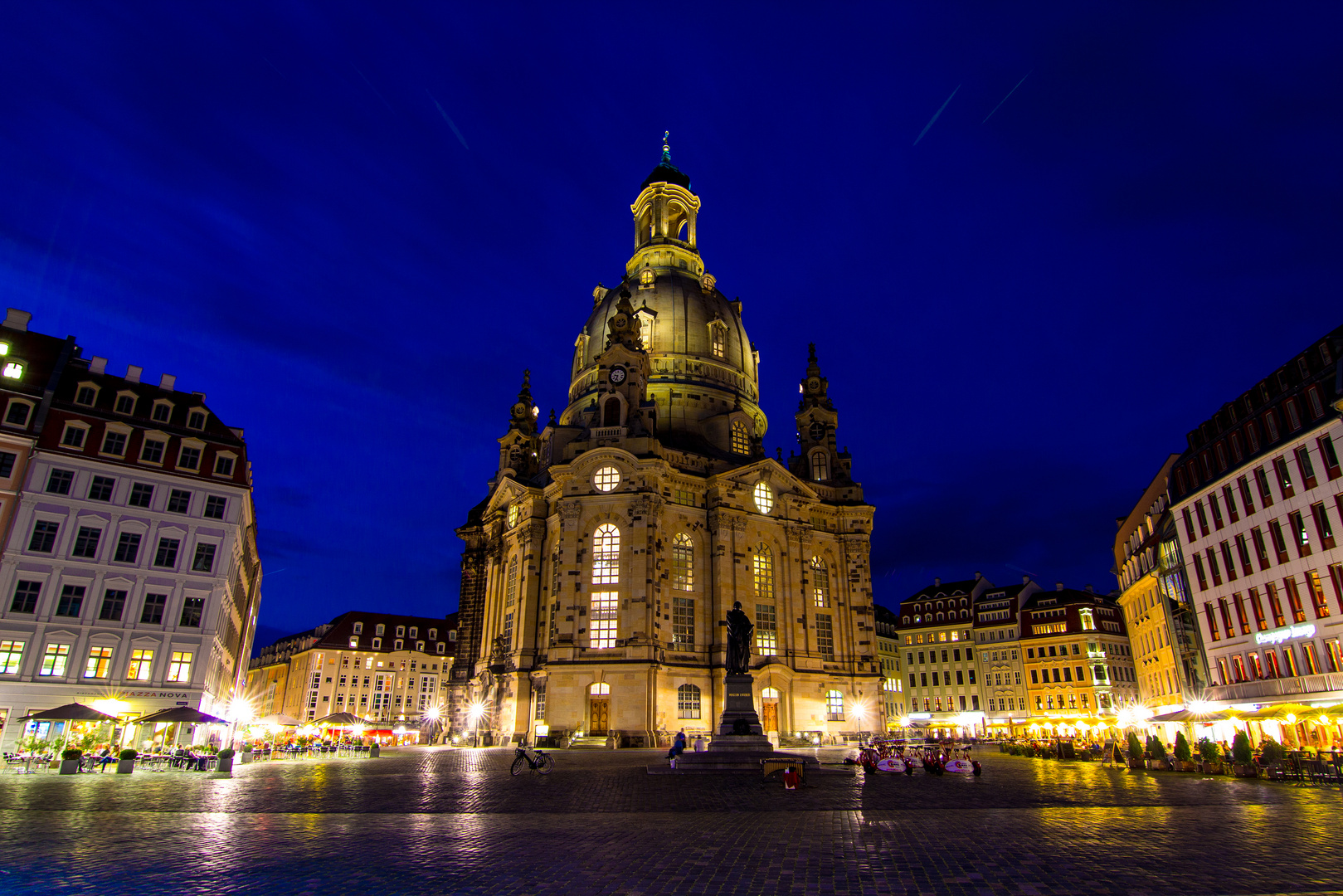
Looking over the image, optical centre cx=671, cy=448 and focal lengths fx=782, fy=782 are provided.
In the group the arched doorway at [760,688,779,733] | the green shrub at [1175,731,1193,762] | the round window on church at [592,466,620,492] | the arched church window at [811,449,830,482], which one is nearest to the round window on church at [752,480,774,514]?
the arched church window at [811,449,830,482]

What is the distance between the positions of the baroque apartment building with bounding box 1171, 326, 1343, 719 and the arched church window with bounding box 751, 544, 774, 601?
28.4m

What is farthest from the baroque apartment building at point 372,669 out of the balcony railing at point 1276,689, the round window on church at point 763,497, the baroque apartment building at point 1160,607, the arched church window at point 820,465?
the balcony railing at point 1276,689

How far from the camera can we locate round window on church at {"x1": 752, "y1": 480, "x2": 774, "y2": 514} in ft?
212

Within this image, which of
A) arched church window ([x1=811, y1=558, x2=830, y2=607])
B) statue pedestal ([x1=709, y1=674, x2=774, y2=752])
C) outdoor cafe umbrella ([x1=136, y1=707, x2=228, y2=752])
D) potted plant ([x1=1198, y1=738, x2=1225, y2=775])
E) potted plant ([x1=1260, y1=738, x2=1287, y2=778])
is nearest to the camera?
potted plant ([x1=1260, y1=738, x2=1287, y2=778])

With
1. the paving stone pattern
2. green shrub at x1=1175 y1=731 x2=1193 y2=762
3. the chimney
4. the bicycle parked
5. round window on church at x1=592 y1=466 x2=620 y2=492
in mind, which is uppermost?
the chimney

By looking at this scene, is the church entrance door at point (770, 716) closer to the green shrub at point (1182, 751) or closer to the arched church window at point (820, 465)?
the arched church window at point (820, 465)

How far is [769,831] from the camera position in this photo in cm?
1453

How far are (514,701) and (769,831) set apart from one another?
46379 millimetres

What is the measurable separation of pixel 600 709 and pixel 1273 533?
40610mm

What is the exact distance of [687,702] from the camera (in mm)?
56250

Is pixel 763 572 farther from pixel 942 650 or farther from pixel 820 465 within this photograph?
pixel 942 650

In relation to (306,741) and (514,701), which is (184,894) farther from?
(514,701)

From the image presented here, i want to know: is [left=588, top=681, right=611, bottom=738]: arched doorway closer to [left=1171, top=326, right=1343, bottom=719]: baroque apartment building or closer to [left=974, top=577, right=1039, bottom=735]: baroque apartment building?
[left=1171, top=326, right=1343, bottom=719]: baroque apartment building

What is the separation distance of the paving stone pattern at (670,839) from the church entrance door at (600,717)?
3050 centimetres
